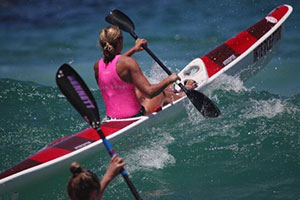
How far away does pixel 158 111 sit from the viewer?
15.0 feet

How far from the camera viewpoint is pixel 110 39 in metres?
3.98

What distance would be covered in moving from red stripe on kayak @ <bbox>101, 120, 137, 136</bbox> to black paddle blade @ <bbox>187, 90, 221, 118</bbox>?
693 mm

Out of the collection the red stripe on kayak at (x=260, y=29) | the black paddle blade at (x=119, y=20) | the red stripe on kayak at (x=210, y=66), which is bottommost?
the red stripe on kayak at (x=210, y=66)

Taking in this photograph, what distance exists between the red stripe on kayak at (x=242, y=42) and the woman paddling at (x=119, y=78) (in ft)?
6.01

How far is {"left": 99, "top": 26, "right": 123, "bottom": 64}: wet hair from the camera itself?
397 cm

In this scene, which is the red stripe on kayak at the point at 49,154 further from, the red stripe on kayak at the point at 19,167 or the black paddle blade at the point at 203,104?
the black paddle blade at the point at 203,104

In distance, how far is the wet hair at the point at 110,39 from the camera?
3.97m

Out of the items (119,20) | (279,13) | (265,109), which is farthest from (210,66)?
(279,13)

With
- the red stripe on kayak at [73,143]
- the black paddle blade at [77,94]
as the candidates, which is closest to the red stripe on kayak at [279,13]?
the red stripe on kayak at [73,143]

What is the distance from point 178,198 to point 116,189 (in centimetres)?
49

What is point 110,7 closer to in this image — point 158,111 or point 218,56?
point 218,56

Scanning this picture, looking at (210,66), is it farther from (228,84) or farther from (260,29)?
(260,29)

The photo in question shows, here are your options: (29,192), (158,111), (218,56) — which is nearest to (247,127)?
(158,111)

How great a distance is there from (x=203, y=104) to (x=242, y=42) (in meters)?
1.46
